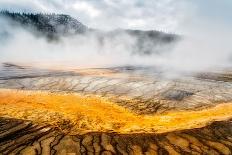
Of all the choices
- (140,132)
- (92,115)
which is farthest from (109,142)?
(92,115)

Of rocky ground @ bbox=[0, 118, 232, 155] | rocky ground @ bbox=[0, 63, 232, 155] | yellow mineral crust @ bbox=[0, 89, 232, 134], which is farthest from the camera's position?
yellow mineral crust @ bbox=[0, 89, 232, 134]

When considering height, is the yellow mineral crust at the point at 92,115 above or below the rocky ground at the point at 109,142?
above

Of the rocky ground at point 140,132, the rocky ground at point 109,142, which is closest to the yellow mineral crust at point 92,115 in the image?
the rocky ground at point 140,132

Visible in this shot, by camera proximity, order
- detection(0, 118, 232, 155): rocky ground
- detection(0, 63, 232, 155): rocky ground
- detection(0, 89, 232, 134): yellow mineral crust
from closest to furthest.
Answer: detection(0, 118, 232, 155): rocky ground → detection(0, 63, 232, 155): rocky ground → detection(0, 89, 232, 134): yellow mineral crust

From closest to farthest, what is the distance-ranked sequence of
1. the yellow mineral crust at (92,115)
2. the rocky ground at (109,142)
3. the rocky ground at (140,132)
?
1. the rocky ground at (109,142)
2. the rocky ground at (140,132)
3. the yellow mineral crust at (92,115)

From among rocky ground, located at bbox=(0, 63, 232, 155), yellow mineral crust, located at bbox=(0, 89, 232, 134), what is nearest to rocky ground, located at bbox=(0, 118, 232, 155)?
rocky ground, located at bbox=(0, 63, 232, 155)

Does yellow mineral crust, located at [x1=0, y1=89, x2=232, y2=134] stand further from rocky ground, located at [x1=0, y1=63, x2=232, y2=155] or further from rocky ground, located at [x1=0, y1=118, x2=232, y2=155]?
rocky ground, located at [x1=0, y1=118, x2=232, y2=155]

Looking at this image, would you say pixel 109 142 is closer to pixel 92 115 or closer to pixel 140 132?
pixel 140 132

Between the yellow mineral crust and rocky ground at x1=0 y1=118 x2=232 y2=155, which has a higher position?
the yellow mineral crust

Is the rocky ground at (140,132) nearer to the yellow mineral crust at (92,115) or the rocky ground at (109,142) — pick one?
the rocky ground at (109,142)

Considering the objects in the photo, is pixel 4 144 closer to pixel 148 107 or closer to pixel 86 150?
pixel 86 150
